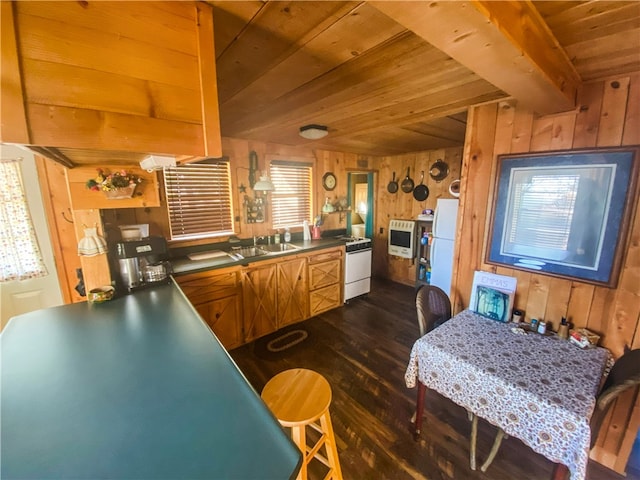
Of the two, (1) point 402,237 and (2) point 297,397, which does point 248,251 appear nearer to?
(2) point 297,397

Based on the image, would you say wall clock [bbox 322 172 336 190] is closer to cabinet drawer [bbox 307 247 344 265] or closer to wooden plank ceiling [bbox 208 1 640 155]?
cabinet drawer [bbox 307 247 344 265]

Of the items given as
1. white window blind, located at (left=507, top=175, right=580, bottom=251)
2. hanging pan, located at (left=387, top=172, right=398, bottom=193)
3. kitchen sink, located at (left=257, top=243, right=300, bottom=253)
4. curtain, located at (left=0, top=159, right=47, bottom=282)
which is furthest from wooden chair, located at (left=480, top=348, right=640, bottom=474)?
curtain, located at (left=0, top=159, right=47, bottom=282)

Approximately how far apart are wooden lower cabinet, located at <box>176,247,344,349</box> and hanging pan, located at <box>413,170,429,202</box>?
5.62 feet

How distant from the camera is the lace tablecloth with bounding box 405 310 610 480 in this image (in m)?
1.13

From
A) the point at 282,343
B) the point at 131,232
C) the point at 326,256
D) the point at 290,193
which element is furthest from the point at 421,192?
the point at 131,232

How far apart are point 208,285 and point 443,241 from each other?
2.94 m

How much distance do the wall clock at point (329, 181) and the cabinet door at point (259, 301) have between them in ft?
5.63


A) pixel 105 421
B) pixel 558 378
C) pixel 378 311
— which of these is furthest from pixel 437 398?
pixel 105 421

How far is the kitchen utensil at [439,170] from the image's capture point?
3877 millimetres

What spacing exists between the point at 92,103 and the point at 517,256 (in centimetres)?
234

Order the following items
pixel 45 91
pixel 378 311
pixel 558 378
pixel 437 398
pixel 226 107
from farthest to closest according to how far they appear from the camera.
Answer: pixel 378 311, pixel 437 398, pixel 226 107, pixel 558 378, pixel 45 91

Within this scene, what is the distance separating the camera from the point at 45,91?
2.15ft

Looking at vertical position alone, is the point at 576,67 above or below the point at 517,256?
above

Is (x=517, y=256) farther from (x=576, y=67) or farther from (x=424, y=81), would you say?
(x=424, y=81)
